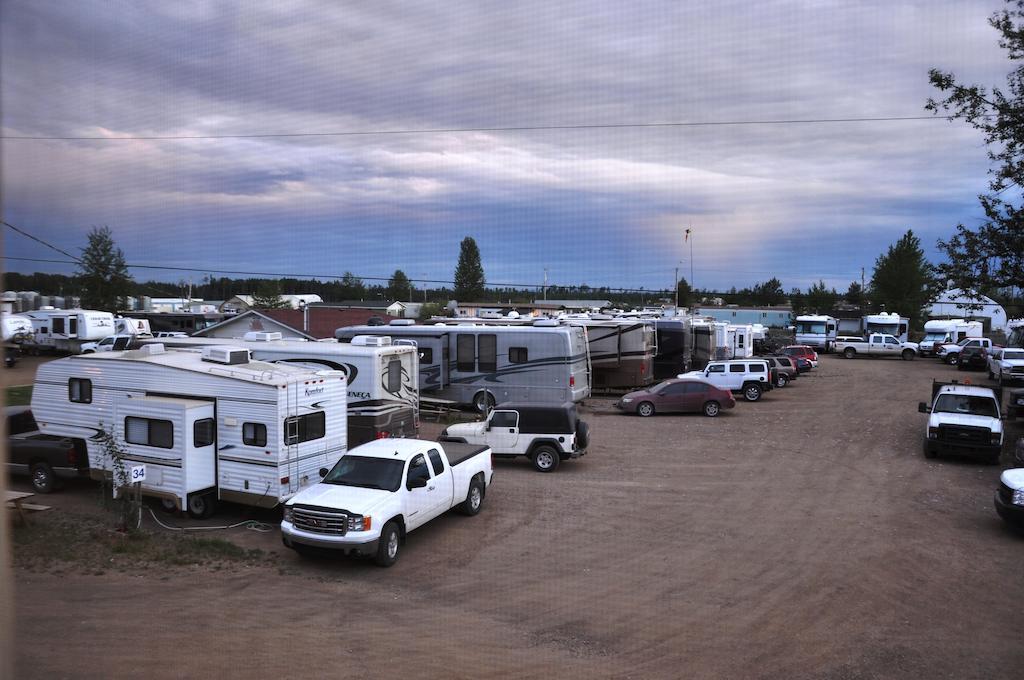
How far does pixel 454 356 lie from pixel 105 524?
14106 mm

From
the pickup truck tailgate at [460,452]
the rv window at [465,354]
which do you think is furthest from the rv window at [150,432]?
the rv window at [465,354]

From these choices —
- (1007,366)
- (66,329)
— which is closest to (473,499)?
(1007,366)

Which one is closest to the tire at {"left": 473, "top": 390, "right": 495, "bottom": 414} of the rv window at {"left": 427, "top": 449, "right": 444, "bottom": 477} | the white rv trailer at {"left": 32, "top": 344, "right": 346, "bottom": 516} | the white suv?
the white suv

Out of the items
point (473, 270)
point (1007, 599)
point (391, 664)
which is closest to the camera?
point (391, 664)

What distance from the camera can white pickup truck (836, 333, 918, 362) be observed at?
51862 millimetres

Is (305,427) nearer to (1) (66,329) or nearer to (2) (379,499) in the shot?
(2) (379,499)

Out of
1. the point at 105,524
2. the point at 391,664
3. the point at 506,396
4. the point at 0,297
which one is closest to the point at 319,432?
the point at 105,524

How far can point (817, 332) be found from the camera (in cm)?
5834

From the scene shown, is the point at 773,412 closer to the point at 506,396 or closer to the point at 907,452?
the point at 907,452

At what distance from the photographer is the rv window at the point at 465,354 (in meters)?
24.3

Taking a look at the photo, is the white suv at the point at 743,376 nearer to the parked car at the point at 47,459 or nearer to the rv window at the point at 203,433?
the rv window at the point at 203,433

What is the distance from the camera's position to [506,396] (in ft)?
78.7

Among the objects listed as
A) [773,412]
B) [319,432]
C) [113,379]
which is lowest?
[773,412]

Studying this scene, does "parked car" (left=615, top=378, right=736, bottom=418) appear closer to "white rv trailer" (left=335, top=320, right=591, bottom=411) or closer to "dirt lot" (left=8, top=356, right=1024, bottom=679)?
"white rv trailer" (left=335, top=320, right=591, bottom=411)
